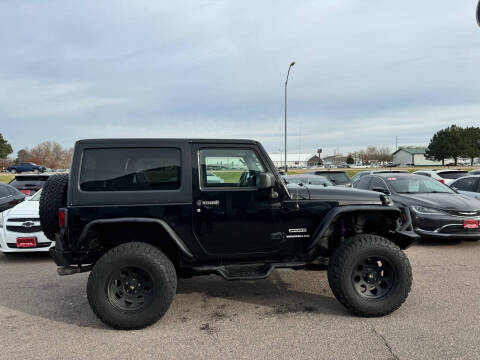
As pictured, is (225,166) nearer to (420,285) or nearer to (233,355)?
(233,355)

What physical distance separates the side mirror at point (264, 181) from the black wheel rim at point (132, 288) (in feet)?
4.82

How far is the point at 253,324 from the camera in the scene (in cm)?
342

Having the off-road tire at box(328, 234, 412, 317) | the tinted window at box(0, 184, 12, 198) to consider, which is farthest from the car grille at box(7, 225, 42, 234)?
the off-road tire at box(328, 234, 412, 317)

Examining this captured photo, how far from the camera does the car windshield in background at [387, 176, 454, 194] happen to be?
7426 mm

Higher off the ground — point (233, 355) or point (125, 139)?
point (125, 139)

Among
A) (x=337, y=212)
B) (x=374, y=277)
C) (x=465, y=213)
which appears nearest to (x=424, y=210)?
(x=465, y=213)

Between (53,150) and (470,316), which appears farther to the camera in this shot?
(53,150)

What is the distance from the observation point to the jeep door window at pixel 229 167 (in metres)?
3.63

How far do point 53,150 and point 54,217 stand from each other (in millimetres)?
97282

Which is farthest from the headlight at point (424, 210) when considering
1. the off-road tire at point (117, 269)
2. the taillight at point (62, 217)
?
the taillight at point (62, 217)

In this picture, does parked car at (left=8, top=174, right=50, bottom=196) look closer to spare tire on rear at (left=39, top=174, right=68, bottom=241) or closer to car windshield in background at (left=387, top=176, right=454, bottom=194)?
spare tire on rear at (left=39, top=174, right=68, bottom=241)

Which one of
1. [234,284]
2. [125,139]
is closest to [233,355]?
[234,284]

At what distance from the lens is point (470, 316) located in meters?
3.43

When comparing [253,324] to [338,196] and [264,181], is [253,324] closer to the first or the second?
[264,181]
